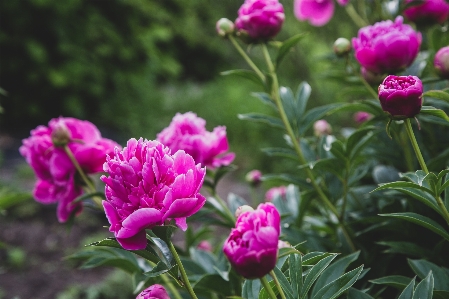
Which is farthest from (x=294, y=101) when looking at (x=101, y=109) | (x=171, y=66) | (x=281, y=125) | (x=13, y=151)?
(x=171, y=66)

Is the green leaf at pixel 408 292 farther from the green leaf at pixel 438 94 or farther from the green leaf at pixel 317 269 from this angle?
the green leaf at pixel 438 94

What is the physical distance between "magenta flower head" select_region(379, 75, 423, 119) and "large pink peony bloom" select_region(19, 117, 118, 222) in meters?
0.46

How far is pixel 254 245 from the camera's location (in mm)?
458

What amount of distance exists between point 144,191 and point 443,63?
520 millimetres

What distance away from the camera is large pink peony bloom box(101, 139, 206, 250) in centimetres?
51

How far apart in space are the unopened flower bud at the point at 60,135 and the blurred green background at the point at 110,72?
8.56ft

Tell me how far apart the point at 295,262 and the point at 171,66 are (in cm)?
436

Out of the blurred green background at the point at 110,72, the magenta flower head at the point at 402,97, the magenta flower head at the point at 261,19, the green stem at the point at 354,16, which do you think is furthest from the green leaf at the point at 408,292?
the blurred green background at the point at 110,72

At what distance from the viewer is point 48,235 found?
8.54 ft

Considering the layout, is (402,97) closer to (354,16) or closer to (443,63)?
(443,63)

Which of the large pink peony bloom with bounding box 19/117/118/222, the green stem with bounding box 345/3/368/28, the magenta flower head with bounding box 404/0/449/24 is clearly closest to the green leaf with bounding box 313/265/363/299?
the large pink peony bloom with bounding box 19/117/118/222

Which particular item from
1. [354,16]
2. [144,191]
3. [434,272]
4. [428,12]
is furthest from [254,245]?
[354,16]

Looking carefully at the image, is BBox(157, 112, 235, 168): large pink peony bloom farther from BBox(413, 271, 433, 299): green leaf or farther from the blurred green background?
the blurred green background

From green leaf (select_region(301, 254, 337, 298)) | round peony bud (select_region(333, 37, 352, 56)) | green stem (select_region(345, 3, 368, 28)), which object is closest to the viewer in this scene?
green leaf (select_region(301, 254, 337, 298))
